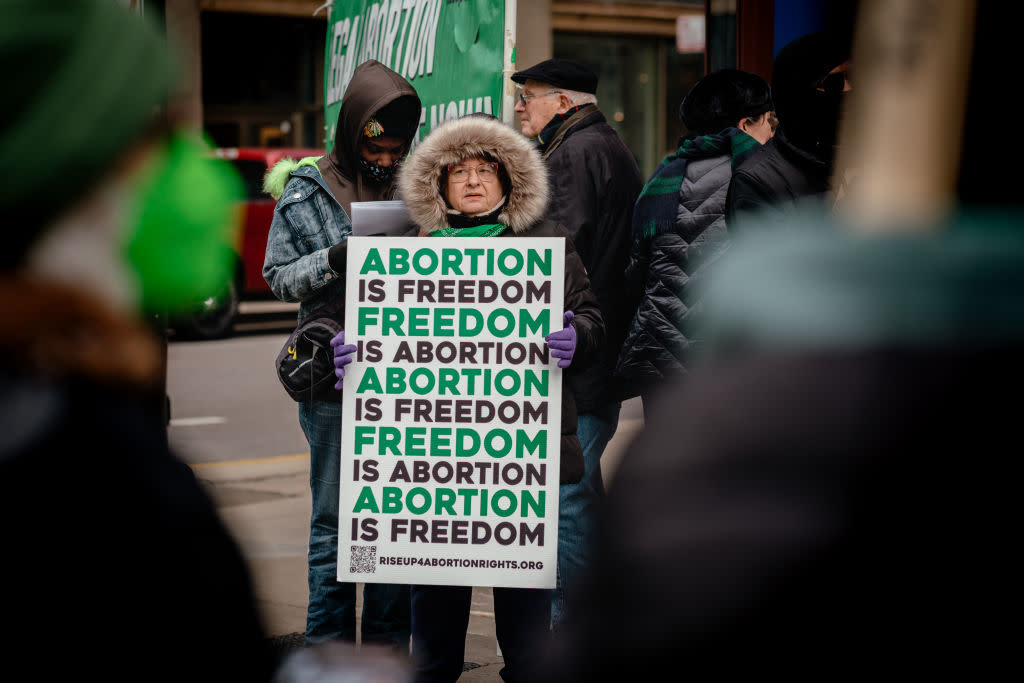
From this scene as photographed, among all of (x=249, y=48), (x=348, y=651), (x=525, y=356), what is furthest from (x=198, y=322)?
(x=348, y=651)

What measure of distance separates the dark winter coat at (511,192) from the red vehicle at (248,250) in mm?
11320

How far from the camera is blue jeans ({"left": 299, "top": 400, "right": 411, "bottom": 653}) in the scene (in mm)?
3965

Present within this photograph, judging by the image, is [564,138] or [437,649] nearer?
[437,649]

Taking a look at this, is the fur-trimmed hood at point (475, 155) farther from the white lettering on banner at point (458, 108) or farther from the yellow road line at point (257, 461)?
the yellow road line at point (257, 461)

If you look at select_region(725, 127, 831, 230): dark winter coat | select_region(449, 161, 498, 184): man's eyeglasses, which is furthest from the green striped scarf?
select_region(449, 161, 498, 184): man's eyeglasses

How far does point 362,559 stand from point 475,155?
131 cm

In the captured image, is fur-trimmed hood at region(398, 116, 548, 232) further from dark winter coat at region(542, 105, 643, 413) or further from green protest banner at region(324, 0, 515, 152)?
dark winter coat at region(542, 105, 643, 413)

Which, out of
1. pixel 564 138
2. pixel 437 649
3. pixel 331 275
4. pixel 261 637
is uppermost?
pixel 564 138

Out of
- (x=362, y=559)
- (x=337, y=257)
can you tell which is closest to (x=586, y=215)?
(x=337, y=257)

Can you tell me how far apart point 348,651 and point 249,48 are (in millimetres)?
21735

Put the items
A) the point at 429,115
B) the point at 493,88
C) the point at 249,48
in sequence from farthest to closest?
the point at 249,48
the point at 429,115
the point at 493,88

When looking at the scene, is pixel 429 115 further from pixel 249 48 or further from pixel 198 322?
pixel 249 48

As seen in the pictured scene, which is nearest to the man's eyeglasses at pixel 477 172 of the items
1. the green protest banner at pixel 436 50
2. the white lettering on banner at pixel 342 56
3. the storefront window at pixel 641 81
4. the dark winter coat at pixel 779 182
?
the green protest banner at pixel 436 50

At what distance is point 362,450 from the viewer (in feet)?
12.3
